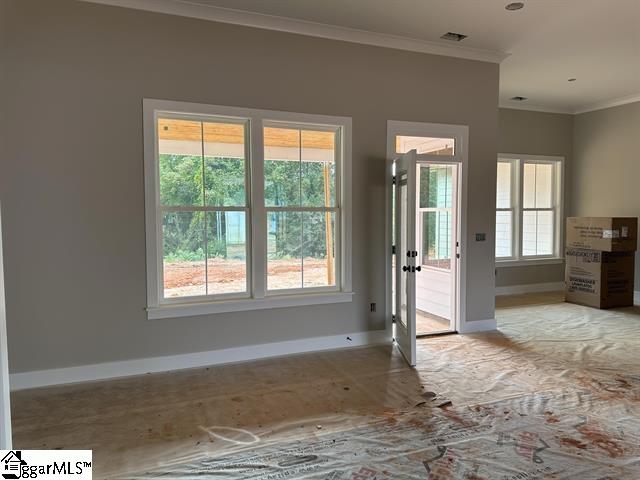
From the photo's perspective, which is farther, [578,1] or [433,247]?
[433,247]

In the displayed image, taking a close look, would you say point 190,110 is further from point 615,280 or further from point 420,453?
point 615,280

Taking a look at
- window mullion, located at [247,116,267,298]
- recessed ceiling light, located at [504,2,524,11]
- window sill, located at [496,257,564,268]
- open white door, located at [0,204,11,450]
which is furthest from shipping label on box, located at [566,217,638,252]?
open white door, located at [0,204,11,450]

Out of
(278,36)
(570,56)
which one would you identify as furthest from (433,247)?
(278,36)

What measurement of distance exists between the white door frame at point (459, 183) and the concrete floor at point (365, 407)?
0.55 metres

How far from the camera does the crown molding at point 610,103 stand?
6.50m

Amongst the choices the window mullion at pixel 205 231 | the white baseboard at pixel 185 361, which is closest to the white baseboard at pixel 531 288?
the white baseboard at pixel 185 361

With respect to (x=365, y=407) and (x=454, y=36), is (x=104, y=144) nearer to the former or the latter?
(x=365, y=407)

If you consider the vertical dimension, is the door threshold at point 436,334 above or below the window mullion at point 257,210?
below

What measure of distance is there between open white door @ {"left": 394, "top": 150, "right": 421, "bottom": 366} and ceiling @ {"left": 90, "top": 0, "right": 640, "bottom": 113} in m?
1.26

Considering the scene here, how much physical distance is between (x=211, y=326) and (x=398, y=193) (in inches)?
89.3

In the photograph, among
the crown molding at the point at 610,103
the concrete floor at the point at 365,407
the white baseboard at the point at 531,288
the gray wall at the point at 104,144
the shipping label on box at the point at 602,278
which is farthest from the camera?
the white baseboard at the point at 531,288

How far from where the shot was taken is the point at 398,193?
4.33 meters

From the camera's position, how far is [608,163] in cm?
693

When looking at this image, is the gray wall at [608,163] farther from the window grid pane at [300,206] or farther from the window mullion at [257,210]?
the window mullion at [257,210]
